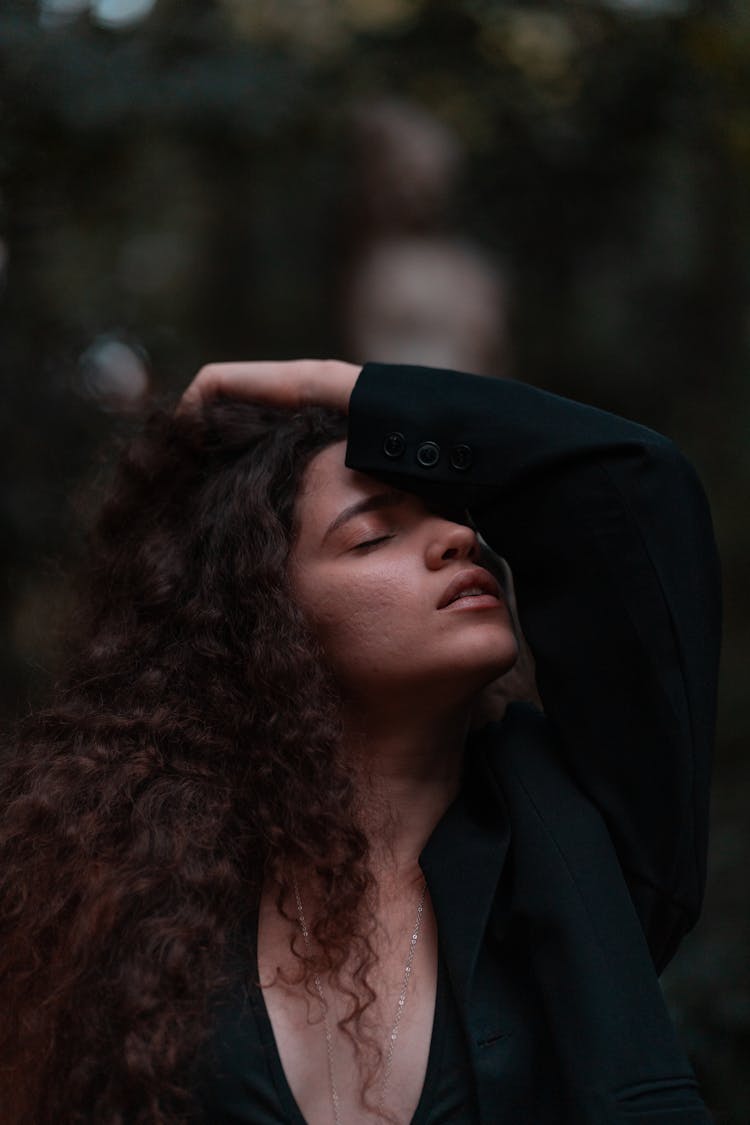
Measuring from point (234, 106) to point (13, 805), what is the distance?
7.35 feet

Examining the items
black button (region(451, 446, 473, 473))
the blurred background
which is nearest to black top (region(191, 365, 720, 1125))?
black button (region(451, 446, 473, 473))

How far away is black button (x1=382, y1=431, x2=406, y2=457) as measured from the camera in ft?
6.75

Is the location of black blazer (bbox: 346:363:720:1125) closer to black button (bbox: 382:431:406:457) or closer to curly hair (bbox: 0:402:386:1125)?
black button (bbox: 382:431:406:457)

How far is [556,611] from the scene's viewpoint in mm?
2043

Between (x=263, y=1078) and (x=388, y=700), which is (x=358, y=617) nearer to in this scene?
(x=388, y=700)

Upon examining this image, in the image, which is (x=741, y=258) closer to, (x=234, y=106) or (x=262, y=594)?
(x=234, y=106)

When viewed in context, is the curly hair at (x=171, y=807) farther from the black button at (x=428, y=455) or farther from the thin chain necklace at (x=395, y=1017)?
the black button at (x=428, y=455)

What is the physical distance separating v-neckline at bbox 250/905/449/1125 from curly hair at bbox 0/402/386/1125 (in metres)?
0.06

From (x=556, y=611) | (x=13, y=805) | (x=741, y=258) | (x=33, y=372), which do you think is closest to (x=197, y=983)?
(x=13, y=805)

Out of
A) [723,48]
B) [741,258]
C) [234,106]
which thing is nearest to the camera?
[234,106]

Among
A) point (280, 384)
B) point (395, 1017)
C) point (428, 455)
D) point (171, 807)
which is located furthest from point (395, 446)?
point (395, 1017)

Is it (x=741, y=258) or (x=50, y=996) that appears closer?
(x=50, y=996)

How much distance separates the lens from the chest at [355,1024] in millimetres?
1849

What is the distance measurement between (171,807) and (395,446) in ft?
2.03
